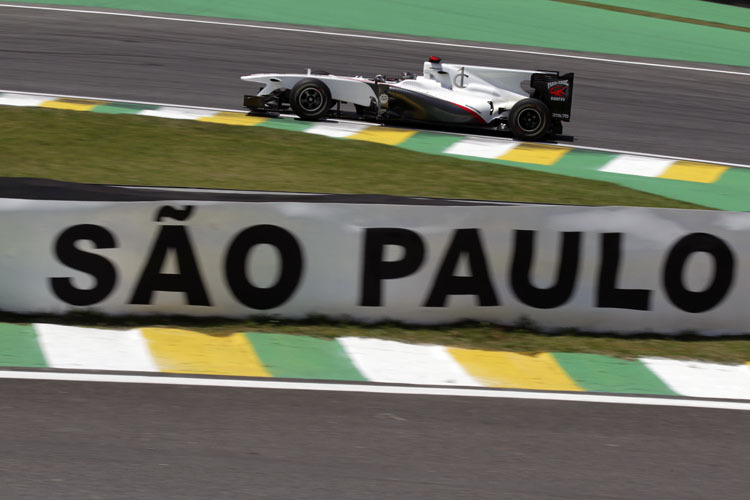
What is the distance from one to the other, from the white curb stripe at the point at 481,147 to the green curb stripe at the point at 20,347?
7.38 meters

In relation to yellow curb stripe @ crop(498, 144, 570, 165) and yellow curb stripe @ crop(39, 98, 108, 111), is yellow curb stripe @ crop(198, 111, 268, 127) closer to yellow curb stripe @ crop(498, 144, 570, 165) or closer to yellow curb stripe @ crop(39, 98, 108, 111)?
yellow curb stripe @ crop(39, 98, 108, 111)

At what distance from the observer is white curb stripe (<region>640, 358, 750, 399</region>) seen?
6848 mm

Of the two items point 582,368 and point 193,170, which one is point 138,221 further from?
point 193,170

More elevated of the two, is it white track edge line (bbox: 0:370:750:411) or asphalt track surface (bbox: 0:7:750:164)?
asphalt track surface (bbox: 0:7:750:164)

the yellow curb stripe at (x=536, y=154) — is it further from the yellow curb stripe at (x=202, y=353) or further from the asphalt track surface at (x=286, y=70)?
the yellow curb stripe at (x=202, y=353)

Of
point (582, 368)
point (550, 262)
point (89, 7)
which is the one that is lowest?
point (582, 368)

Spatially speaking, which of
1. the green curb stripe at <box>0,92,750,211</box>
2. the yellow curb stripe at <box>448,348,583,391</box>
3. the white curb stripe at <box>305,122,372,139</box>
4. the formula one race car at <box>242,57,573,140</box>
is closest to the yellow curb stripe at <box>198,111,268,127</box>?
the green curb stripe at <box>0,92,750,211</box>

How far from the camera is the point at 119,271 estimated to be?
7.49m

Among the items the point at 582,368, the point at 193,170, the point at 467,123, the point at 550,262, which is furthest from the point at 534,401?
the point at 467,123

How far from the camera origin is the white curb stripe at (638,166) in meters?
13.2

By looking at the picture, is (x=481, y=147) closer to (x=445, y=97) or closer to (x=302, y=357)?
(x=445, y=97)

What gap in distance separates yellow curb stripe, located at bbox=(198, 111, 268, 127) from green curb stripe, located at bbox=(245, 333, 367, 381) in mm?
7156

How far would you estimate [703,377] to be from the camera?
7.17 meters

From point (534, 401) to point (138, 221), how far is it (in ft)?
10.1
